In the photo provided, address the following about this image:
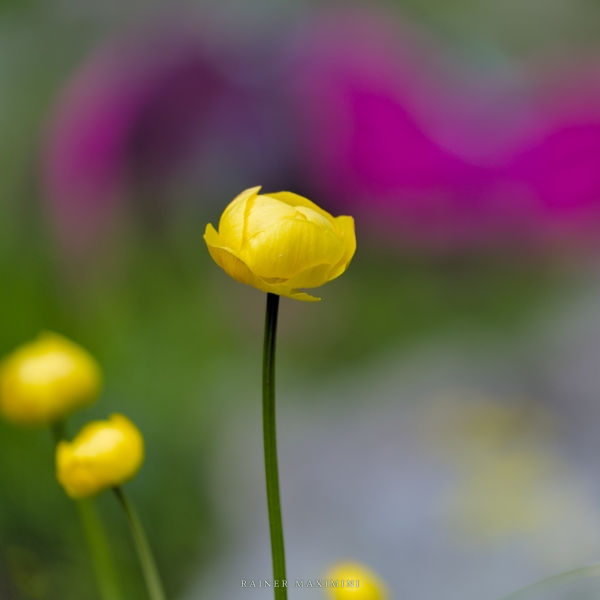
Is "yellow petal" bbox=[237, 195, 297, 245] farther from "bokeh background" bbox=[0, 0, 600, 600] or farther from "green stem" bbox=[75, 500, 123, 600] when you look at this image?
"bokeh background" bbox=[0, 0, 600, 600]

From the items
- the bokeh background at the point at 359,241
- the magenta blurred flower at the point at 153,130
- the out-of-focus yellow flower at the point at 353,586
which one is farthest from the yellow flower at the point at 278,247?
the magenta blurred flower at the point at 153,130

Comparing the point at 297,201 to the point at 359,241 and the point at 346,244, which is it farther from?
the point at 359,241

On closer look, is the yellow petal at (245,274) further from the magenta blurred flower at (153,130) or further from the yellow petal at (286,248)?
the magenta blurred flower at (153,130)

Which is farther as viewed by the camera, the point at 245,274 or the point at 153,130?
the point at 153,130

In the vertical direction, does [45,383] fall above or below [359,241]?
below

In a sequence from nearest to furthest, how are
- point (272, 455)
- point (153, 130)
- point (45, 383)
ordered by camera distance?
point (272, 455), point (45, 383), point (153, 130)

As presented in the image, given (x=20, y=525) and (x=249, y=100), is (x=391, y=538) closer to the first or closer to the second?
(x=20, y=525)

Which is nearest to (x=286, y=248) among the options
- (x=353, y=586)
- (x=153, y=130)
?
(x=353, y=586)
